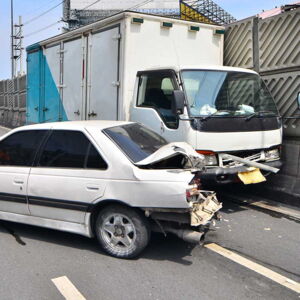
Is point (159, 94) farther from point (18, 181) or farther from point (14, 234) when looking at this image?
point (14, 234)

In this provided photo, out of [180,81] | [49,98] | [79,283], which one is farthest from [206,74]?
[49,98]

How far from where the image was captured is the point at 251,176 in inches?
237

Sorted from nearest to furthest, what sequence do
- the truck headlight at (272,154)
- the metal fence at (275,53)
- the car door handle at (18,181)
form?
the car door handle at (18,181) < the truck headlight at (272,154) < the metal fence at (275,53)

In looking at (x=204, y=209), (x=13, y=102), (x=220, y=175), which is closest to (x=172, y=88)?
(x=220, y=175)

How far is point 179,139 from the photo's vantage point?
6.02 meters

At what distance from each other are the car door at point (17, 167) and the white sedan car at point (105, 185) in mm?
12

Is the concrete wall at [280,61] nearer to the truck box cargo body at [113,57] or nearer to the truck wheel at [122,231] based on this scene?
the truck box cargo body at [113,57]

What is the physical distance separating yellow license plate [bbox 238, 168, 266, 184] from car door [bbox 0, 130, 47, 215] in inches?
116

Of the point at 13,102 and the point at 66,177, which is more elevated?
the point at 13,102

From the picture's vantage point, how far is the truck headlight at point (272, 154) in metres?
6.51

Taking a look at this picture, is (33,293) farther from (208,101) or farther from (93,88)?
(93,88)

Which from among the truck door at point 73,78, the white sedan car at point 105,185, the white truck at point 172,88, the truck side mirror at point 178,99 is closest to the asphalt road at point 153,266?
the white sedan car at point 105,185

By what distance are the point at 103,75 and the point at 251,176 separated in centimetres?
349

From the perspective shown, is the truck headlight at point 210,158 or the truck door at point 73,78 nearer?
the truck headlight at point 210,158
